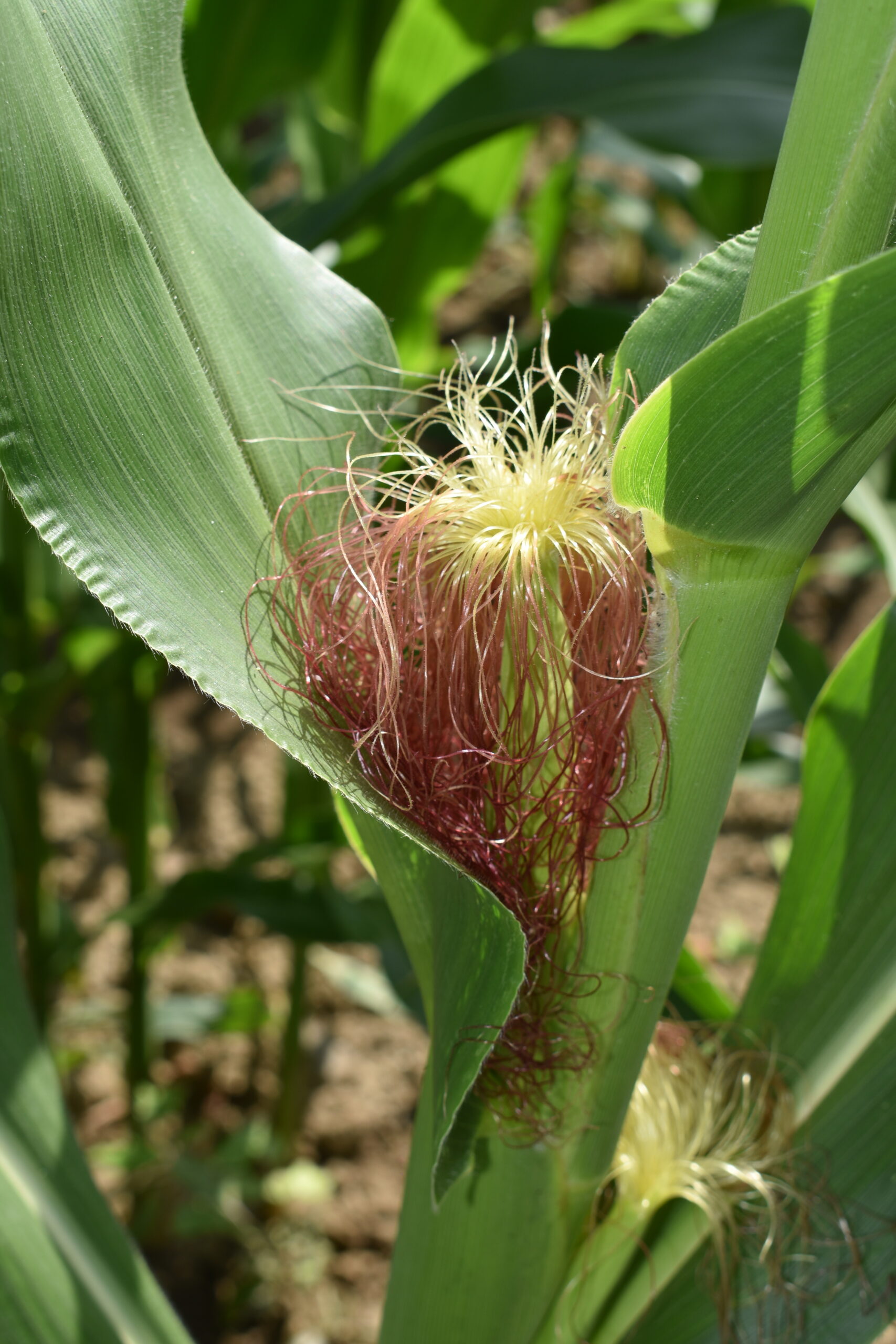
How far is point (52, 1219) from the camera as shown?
0.68m

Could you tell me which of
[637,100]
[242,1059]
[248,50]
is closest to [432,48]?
[248,50]

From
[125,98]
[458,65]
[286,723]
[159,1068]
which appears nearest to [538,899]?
[286,723]

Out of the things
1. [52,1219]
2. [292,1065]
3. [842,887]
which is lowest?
[292,1065]

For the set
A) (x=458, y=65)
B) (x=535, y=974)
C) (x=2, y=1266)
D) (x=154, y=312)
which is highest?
(x=458, y=65)

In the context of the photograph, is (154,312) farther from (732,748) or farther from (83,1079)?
(83,1079)

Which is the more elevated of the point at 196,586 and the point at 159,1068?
the point at 196,586

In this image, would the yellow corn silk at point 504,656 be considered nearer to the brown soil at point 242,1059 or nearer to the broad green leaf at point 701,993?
the broad green leaf at point 701,993

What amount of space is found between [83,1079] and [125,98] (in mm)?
1593

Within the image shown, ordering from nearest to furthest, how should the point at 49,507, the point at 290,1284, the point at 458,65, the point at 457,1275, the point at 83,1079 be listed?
the point at 49,507
the point at 457,1275
the point at 458,65
the point at 290,1284
the point at 83,1079

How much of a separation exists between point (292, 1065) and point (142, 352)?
1235 millimetres

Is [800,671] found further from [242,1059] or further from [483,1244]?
[242,1059]

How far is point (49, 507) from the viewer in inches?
16.8

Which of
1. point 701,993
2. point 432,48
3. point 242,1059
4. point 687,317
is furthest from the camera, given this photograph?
point 242,1059

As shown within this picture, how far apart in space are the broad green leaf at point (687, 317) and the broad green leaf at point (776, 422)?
0.29 feet
